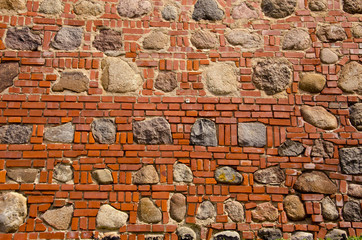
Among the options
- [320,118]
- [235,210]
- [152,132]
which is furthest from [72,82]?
[320,118]

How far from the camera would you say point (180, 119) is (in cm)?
303

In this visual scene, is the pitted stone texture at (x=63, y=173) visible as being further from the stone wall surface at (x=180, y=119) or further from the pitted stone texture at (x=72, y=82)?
the pitted stone texture at (x=72, y=82)

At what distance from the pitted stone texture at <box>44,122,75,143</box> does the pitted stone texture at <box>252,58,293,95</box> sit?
1.82 m

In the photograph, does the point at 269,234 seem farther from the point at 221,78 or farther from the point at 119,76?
the point at 119,76

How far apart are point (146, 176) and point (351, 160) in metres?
1.90

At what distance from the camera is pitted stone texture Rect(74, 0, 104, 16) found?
10.7ft

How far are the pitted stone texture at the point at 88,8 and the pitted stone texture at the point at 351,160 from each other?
274 centimetres

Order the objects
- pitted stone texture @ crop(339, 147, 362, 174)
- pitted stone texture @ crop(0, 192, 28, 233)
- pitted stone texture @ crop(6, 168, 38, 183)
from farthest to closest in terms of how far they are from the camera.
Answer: pitted stone texture @ crop(339, 147, 362, 174)
pitted stone texture @ crop(6, 168, 38, 183)
pitted stone texture @ crop(0, 192, 28, 233)

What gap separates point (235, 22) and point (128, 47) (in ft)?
3.69

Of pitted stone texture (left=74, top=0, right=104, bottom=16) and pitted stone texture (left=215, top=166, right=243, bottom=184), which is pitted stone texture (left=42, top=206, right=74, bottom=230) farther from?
pitted stone texture (left=74, top=0, right=104, bottom=16)

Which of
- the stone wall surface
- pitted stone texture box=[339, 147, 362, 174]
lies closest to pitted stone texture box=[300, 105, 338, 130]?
the stone wall surface

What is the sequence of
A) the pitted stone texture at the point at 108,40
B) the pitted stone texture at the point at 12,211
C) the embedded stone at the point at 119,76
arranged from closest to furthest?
1. the pitted stone texture at the point at 12,211
2. the embedded stone at the point at 119,76
3. the pitted stone texture at the point at 108,40

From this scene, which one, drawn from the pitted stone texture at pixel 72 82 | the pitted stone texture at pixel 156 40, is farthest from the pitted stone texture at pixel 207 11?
the pitted stone texture at pixel 72 82

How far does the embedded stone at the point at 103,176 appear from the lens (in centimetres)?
286
